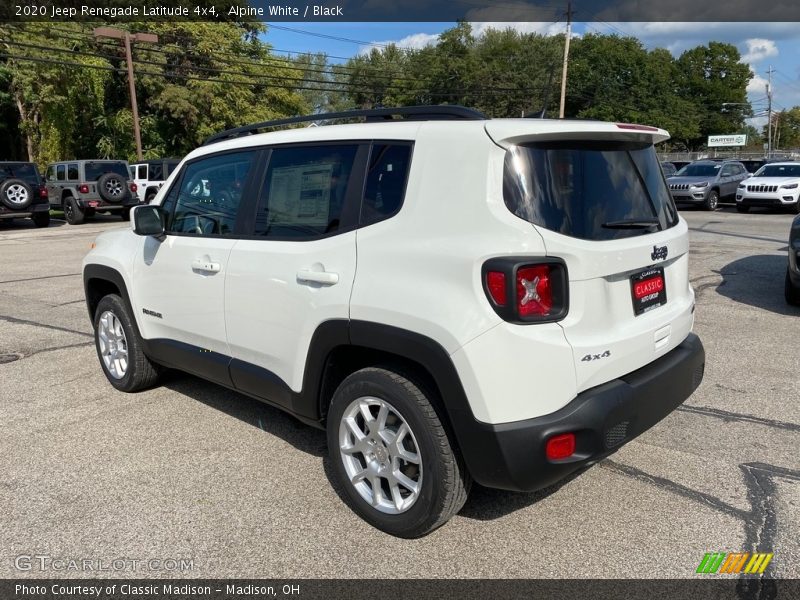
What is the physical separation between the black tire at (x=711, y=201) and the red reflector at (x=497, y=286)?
67.2 ft

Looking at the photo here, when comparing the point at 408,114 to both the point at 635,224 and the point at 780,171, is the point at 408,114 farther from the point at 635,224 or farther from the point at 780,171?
the point at 780,171

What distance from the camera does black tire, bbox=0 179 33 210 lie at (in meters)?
17.8

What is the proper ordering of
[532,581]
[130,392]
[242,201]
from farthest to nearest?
[130,392] < [242,201] < [532,581]

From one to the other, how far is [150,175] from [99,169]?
115 inches

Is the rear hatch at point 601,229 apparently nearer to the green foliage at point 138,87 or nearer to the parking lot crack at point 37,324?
the parking lot crack at point 37,324

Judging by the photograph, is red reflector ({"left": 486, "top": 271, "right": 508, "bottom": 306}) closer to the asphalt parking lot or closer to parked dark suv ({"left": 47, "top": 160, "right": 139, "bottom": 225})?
the asphalt parking lot

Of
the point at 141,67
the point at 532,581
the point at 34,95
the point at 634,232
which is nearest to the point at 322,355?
the point at 532,581

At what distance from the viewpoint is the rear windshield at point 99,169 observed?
66.8 feet

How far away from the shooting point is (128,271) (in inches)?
174

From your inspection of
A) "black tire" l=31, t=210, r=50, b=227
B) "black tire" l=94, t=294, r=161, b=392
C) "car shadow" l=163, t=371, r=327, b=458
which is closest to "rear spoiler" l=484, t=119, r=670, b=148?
"car shadow" l=163, t=371, r=327, b=458

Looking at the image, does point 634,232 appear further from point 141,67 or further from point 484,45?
point 484,45

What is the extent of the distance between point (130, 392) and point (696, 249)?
10411mm

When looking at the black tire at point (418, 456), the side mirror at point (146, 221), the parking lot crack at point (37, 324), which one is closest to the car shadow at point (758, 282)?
the black tire at point (418, 456)

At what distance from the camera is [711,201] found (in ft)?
67.3
